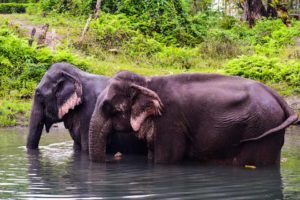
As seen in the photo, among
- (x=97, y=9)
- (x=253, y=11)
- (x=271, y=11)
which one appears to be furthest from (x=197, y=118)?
(x=271, y=11)

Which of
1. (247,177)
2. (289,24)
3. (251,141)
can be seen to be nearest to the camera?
(247,177)

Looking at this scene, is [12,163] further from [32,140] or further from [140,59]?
[140,59]

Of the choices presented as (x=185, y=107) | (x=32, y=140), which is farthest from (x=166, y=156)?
(x=32, y=140)

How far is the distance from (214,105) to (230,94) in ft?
0.97

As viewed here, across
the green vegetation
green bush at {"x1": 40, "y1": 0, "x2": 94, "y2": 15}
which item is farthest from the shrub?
green bush at {"x1": 40, "y1": 0, "x2": 94, "y2": 15}

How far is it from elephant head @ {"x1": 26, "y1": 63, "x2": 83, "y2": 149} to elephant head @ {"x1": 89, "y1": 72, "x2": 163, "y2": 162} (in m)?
1.71

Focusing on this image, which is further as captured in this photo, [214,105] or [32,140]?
[32,140]

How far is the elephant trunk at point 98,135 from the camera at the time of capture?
37.0 feet

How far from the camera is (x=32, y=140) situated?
13.6m

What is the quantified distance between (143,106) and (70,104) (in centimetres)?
229

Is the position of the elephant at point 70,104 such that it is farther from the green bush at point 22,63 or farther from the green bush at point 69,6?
the green bush at point 69,6

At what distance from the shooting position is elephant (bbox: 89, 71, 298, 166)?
35.1 ft

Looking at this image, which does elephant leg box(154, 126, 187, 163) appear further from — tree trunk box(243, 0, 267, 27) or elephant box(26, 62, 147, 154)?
tree trunk box(243, 0, 267, 27)

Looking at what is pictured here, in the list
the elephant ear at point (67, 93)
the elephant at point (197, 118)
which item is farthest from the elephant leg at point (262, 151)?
the elephant ear at point (67, 93)
